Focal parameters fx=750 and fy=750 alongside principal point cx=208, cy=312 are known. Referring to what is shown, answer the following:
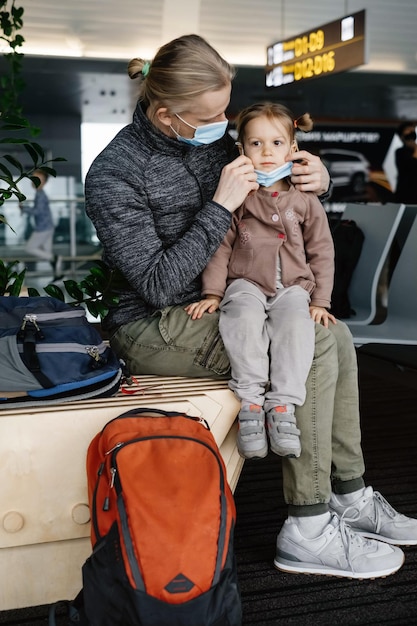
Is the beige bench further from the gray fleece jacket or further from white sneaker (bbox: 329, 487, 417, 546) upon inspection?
Result: white sneaker (bbox: 329, 487, 417, 546)

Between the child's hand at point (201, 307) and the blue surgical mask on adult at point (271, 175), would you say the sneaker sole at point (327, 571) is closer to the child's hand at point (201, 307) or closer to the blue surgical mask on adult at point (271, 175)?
the child's hand at point (201, 307)

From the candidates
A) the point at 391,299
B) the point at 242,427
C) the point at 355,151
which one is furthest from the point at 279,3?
the point at 242,427

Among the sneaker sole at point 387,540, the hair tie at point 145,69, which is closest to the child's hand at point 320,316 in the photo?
the sneaker sole at point 387,540

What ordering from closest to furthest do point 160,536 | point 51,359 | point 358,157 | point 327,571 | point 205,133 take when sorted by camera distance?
point 160,536 → point 51,359 → point 327,571 → point 205,133 → point 358,157

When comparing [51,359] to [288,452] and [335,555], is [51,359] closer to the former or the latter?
[288,452]

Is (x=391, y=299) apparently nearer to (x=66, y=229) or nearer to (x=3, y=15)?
(x=3, y=15)

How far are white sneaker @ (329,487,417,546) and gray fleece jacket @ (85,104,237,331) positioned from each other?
2.56ft

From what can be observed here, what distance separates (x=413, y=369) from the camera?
2938 mm

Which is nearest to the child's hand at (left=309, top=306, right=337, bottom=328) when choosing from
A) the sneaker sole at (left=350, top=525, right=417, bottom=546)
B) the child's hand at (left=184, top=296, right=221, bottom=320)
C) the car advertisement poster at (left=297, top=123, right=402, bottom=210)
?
the child's hand at (left=184, top=296, right=221, bottom=320)

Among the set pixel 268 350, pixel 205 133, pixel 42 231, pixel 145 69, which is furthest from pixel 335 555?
pixel 42 231

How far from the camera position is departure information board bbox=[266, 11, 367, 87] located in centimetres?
625

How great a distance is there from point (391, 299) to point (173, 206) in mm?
1812

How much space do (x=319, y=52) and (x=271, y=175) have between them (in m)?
4.97

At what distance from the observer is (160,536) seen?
1528 millimetres
